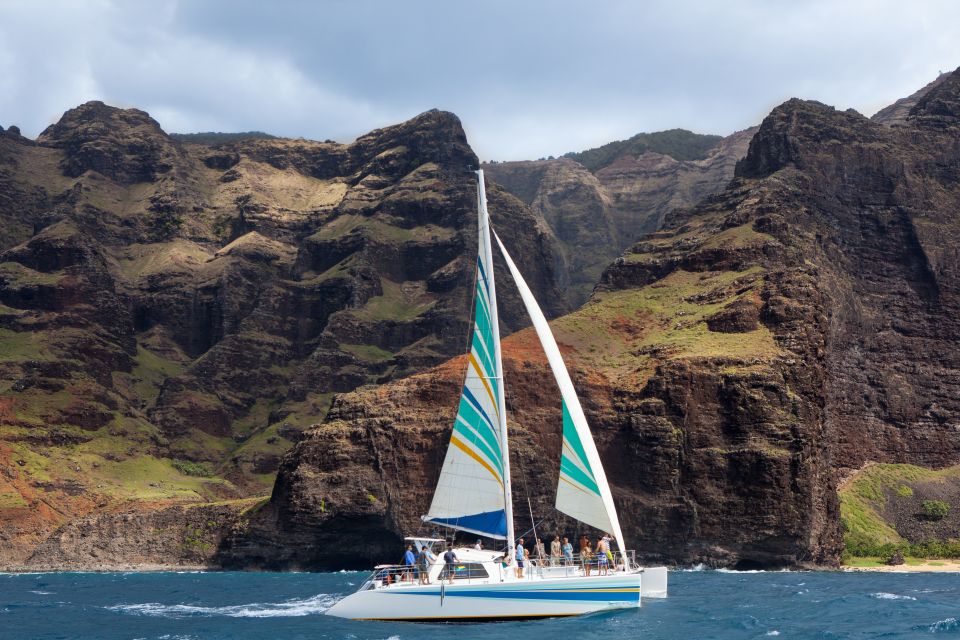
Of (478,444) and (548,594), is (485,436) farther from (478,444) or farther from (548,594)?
(548,594)

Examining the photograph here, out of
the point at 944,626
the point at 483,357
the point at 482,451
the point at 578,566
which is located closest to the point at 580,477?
the point at 578,566

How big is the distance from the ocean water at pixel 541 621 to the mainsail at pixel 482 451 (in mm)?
5014

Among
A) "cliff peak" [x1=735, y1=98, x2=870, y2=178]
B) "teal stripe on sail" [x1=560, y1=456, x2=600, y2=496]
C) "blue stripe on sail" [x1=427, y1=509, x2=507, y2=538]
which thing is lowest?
"blue stripe on sail" [x1=427, y1=509, x2=507, y2=538]

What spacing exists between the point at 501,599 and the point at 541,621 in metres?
2.39

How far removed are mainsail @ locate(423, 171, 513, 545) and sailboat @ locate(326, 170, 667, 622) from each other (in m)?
0.05

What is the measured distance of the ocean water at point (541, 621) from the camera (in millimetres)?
47312

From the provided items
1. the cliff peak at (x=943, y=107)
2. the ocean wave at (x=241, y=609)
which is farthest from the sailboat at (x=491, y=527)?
the cliff peak at (x=943, y=107)

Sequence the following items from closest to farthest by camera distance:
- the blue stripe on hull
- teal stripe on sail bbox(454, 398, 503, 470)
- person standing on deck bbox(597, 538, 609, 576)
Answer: the blue stripe on hull < person standing on deck bbox(597, 538, 609, 576) < teal stripe on sail bbox(454, 398, 503, 470)

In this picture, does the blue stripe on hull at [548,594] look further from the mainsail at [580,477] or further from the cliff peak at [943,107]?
the cliff peak at [943,107]

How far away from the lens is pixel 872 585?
255 ft

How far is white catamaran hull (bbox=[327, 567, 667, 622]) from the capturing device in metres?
48.0

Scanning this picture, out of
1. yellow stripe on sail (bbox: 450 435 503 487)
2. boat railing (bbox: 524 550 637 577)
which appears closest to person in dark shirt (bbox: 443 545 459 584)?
boat railing (bbox: 524 550 637 577)

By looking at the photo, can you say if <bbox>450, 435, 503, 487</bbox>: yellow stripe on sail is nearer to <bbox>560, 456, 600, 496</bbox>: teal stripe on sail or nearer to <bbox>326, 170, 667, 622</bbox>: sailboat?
<bbox>326, 170, 667, 622</bbox>: sailboat

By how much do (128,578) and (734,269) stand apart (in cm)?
7925
